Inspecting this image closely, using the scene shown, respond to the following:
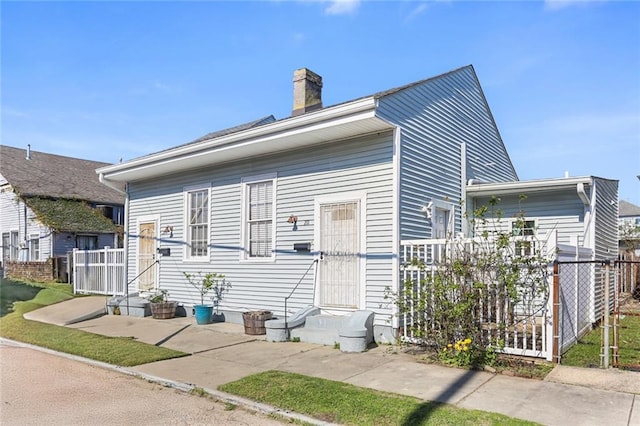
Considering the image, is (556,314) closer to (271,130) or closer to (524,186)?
(524,186)

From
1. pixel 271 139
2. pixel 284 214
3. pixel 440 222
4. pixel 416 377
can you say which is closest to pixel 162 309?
pixel 284 214

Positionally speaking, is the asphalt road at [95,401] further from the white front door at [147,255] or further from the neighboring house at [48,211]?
the neighboring house at [48,211]

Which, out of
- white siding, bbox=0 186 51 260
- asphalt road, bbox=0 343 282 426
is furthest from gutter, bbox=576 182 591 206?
white siding, bbox=0 186 51 260

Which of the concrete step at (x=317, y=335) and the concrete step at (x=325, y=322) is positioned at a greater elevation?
the concrete step at (x=325, y=322)

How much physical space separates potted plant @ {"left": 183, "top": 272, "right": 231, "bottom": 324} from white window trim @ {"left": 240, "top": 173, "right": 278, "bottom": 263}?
0.91m

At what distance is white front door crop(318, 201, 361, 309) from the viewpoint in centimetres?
912

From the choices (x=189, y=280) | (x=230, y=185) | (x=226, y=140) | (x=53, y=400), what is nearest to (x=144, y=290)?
(x=189, y=280)

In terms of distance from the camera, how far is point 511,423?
14.4ft

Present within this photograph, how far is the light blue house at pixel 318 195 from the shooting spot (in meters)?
8.73

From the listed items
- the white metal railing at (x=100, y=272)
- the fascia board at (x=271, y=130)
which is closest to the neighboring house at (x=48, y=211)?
the white metal railing at (x=100, y=272)

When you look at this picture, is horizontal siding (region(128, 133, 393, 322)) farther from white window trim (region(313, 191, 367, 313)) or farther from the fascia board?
the fascia board

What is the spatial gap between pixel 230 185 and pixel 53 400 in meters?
6.65

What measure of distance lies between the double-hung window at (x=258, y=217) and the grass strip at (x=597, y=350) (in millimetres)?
6131

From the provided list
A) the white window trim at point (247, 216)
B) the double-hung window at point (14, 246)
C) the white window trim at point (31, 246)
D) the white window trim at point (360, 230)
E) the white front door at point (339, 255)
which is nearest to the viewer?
the white window trim at point (360, 230)
